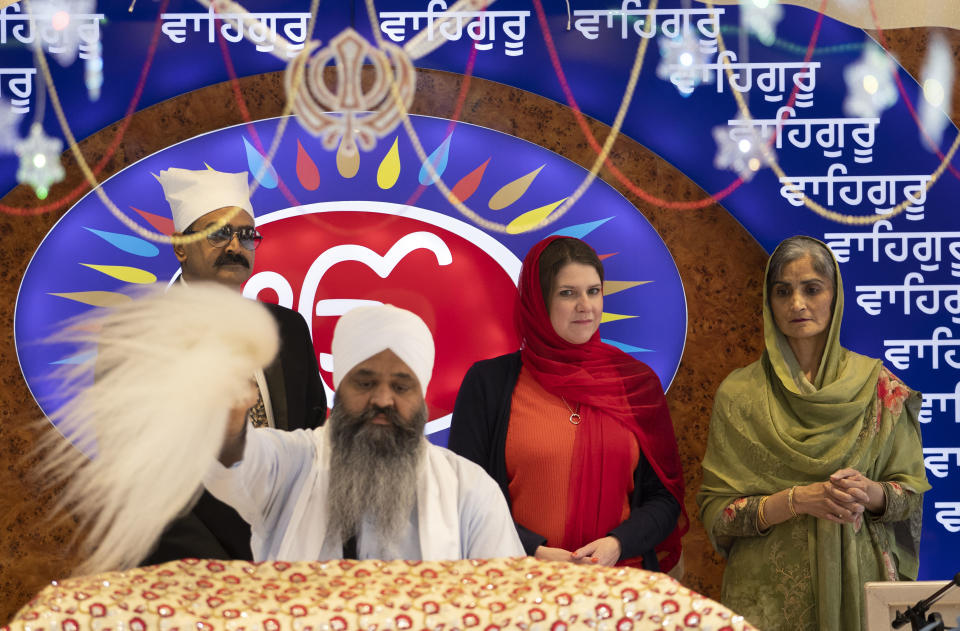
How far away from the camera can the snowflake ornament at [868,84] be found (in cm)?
351

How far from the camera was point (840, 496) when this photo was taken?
2924 millimetres

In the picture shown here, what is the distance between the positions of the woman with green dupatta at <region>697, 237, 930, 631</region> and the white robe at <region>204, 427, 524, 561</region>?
3.06ft

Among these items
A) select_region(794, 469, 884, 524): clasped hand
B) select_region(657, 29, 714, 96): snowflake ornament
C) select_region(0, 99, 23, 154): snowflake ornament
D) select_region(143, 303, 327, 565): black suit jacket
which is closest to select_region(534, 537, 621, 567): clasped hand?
select_region(794, 469, 884, 524): clasped hand

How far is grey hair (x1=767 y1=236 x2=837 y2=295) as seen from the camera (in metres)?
3.20

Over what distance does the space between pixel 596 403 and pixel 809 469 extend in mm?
642

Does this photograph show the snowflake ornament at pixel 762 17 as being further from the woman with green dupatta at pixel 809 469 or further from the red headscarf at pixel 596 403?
the red headscarf at pixel 596 403

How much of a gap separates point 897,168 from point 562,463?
156 cm

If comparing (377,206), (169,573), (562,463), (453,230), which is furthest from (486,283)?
(169,573)

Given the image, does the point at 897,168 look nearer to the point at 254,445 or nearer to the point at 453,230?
the point at 453,230

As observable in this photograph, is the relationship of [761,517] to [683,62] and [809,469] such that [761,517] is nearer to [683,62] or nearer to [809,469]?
[809,469]

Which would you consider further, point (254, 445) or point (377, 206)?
point (377, 206)

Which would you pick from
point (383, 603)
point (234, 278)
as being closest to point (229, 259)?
point (234, 278)

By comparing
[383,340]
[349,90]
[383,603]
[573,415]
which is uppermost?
[349,90]

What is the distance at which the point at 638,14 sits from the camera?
3506mm
